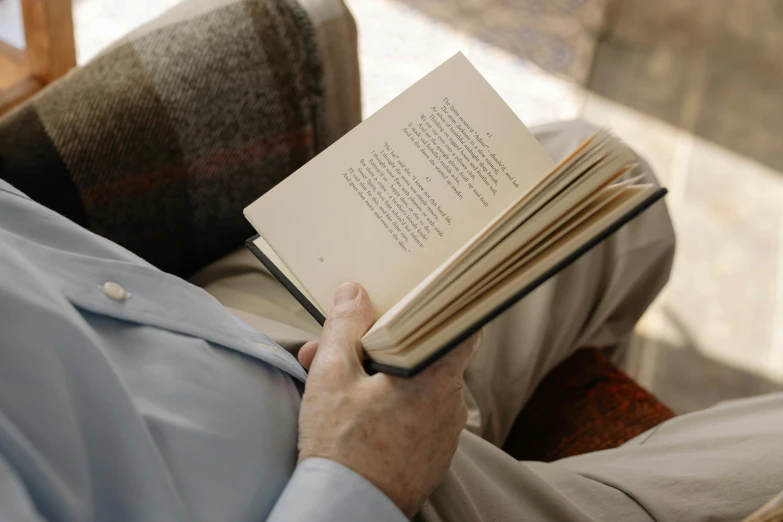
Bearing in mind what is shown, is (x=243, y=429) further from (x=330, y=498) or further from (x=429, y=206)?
(x=429, y=206)

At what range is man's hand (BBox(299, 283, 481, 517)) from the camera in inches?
21.5

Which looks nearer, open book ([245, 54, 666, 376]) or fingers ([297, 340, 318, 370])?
open book ([245, 54, 666, 376])

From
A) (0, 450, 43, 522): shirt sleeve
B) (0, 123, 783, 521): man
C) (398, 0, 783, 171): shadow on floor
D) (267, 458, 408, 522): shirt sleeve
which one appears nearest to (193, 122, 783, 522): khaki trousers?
(0, 123, 783, 521): man

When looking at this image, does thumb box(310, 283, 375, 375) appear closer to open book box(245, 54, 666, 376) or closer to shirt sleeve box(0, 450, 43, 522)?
open book box(245, 54, 666, 376)

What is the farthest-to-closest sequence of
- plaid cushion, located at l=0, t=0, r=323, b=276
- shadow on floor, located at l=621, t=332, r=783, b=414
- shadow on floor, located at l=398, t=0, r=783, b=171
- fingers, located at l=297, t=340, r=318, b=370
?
1. shadow on floor, located at l=398, t=0, r=783, b=171
2. shadow on floor, located at l=621, t=332, r=783, b=414
3. plaid cushion, located at l=0, t=0, r=323, b=276
4. fingers, located at l=297, t=340, r=318, b=370

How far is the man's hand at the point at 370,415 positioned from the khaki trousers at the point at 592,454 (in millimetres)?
72

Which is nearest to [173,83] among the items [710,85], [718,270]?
[718,270]

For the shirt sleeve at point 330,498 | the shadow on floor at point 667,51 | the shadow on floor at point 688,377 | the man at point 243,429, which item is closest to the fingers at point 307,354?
the man at point 243,429

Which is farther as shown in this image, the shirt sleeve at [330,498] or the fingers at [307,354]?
the fingers at [307,354]

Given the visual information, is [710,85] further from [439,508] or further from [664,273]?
[439,508]

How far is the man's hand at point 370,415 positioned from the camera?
546mm

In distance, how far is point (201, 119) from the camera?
82 cm

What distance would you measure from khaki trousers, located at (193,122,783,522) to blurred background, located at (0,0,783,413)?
1.59 feet

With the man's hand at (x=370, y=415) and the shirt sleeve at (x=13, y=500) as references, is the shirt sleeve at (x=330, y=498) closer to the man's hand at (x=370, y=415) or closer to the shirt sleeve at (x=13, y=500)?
the man's hand at (x=370, y=415)
